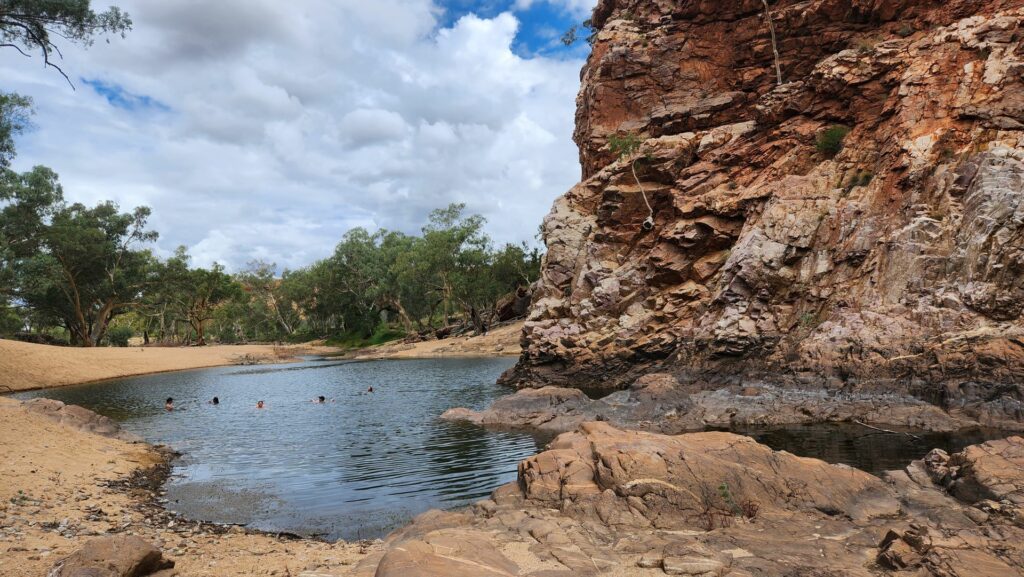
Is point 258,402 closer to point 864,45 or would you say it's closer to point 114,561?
point 114,561

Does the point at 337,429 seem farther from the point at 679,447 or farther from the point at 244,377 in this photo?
the point at 244,377

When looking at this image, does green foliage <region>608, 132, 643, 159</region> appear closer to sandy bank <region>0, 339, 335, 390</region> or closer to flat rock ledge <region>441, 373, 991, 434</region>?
flat rock ledge <region>441, 373, 991, 434</region>

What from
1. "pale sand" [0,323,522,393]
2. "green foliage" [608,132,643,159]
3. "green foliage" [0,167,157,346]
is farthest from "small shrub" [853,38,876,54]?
"green foliage" [0,167,157,346]

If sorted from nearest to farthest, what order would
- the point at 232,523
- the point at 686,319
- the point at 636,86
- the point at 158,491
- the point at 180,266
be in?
the point at 232,523 < the point at 158,491 < the point at 686,319 < the point at 636,86 < the point at 180,266

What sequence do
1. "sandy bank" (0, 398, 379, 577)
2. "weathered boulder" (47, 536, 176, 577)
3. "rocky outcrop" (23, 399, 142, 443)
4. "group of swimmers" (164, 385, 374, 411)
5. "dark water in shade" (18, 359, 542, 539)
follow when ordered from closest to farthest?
"weathered boulder" (47, 536, 176, 577)
"sandy bank" (0, 398, 379, 577)
"dark water in shade" (18, 359, 542, 539)
"rocky outcrop" (23, 399, 142, 443)
"group of swimmers" (164, 385, 374, 411)

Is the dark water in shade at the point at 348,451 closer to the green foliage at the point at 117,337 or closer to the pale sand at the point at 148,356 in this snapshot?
the pale sand at the point at 148,356

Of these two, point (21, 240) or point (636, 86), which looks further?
point (636, 86)

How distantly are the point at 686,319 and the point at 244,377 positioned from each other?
38.3 meters

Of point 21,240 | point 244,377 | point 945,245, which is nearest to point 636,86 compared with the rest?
point 945,245

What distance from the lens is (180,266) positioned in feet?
228

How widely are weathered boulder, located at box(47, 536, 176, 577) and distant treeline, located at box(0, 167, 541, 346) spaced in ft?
102

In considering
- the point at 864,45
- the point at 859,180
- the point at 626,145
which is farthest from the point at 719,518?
the point at 626,145

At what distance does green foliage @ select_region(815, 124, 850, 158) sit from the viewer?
2977 centimetres

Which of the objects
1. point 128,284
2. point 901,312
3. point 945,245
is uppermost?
point 128,284
